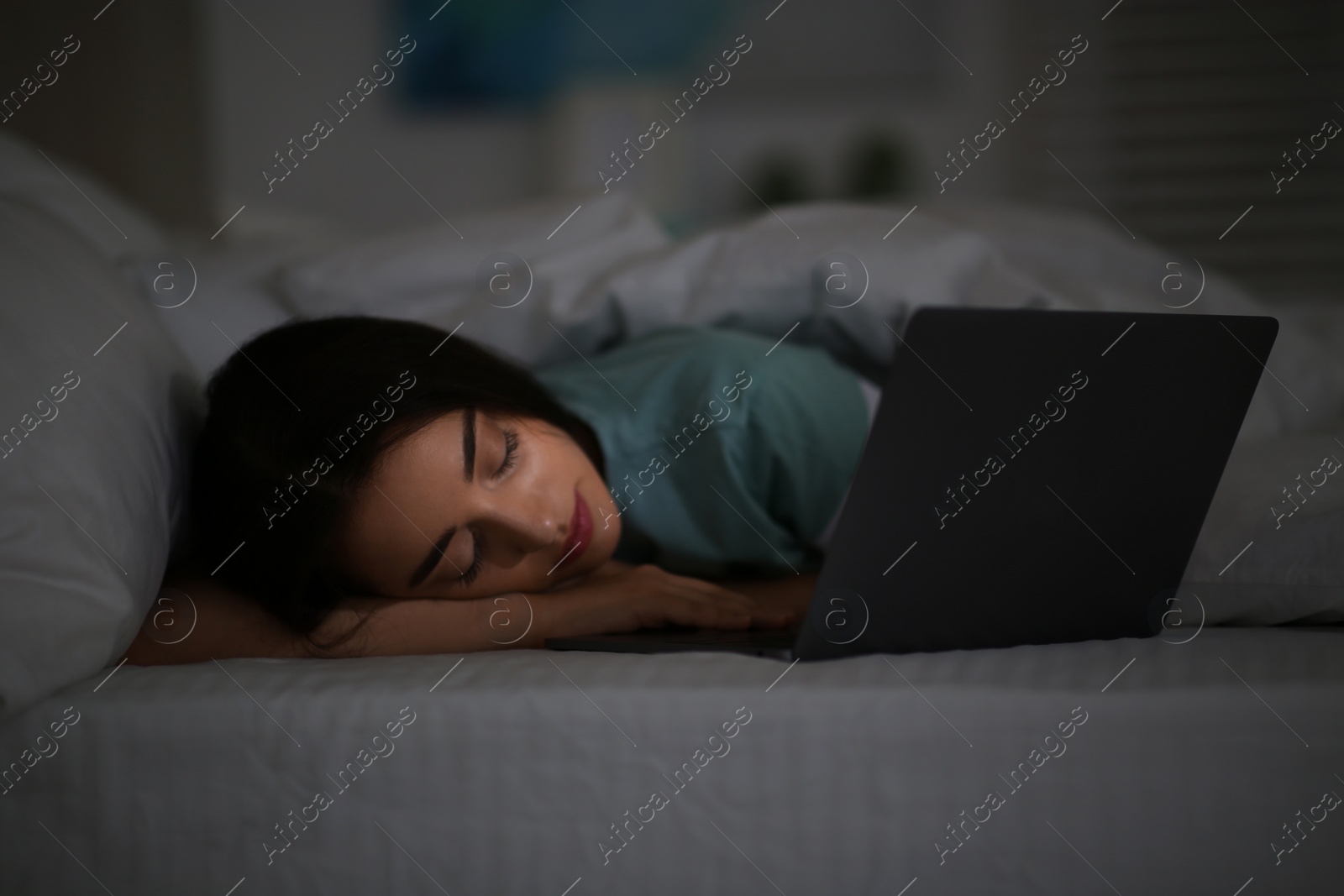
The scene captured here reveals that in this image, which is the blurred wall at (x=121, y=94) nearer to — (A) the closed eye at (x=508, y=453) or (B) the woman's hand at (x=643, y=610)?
(A) the closed eye at (x=508, y=453)

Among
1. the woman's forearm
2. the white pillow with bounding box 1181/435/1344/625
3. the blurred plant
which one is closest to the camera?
the white pillow with bounding box 1181/435/1344/625

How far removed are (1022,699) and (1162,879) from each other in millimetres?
114

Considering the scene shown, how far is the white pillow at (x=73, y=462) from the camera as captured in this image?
0.58 metres

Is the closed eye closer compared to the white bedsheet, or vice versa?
the white bedsheet

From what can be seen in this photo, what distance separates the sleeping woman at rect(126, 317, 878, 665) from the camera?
30.9 inches

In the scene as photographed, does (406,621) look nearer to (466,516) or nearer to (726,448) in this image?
(466,516)

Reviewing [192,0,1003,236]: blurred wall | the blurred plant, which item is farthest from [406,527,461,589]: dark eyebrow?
the blurred plant

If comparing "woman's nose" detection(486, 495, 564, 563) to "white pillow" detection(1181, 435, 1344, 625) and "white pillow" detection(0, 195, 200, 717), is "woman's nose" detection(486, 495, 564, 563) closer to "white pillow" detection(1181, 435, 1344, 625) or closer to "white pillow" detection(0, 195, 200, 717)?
"white pillow" detection(0, 195, 200, 717)

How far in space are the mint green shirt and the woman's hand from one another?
16 cm

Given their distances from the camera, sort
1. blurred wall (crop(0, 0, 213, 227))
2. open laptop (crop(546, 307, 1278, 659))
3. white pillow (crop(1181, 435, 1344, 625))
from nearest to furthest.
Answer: open laptop (crop(546, 307, 1278, 659))
white pillow (crop(1181, 435, 1344, 625))
blurred wall (crop(0, 0, 213, 227))

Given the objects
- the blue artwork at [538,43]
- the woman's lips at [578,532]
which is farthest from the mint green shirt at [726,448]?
the blue artwork at [538,43]

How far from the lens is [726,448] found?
97 cm

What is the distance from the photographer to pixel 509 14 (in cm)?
297

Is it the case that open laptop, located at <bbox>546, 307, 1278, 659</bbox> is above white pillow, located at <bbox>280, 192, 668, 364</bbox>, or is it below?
below
